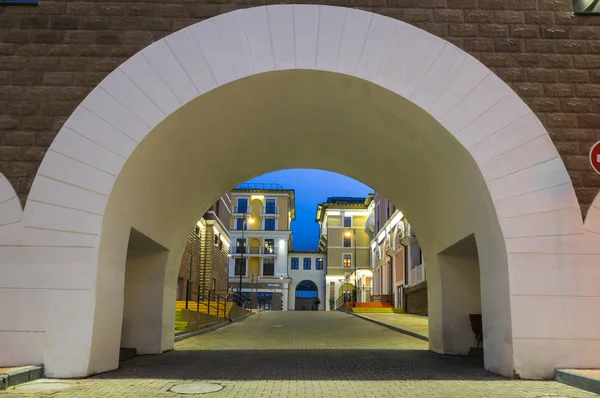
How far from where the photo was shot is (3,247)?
771cm

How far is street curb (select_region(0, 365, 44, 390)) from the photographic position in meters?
6.62

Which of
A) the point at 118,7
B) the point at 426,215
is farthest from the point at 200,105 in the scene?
the point at 426,215

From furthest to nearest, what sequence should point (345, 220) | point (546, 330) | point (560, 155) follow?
point (345, 220)
point (560, 155)
point (546, 330)

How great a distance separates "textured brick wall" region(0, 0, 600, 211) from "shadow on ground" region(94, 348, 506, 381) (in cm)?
347

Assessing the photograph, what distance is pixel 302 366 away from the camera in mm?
9375

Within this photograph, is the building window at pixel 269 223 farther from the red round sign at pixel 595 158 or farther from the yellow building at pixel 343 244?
the red round sign at pixel 595 158

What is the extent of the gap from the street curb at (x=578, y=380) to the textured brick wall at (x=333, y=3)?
8.63 feet

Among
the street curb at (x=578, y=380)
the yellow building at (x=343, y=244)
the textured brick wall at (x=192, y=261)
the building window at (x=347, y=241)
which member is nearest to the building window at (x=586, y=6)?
the street curb at (x=578, y=380)

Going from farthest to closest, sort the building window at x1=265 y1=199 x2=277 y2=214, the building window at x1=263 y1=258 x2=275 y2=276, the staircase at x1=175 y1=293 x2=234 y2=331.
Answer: the building window at x1=265 y1=199 x2=277 y2=214 → the building window at x1=263 y1=258 x2=275 y2=276 → the staircase at x1=175 y1=293 x2=234 y2=331

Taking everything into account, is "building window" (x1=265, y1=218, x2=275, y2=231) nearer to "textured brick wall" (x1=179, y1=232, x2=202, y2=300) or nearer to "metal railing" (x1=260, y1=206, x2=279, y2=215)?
"metal railing" (x1=260, y1=206, x2=279, y2=215)

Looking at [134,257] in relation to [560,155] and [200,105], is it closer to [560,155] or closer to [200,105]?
[200,105]

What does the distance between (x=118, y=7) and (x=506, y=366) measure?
24.5ft

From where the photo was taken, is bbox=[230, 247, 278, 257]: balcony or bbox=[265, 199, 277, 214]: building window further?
bbox=[265, 199, 277, 214]: building window

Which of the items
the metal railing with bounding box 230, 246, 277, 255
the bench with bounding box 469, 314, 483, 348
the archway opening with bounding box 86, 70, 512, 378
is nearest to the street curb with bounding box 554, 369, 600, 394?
the archway opening with bounding box 86, 70, 512, 378
